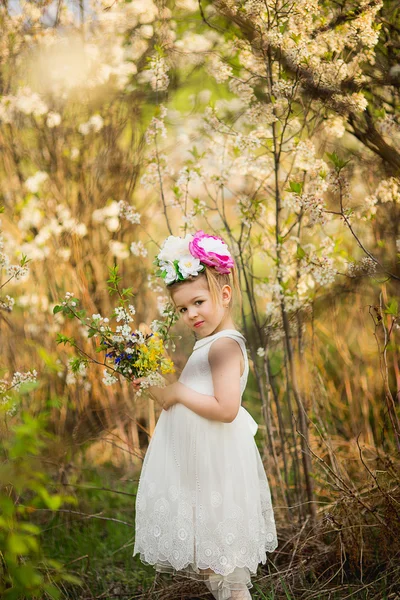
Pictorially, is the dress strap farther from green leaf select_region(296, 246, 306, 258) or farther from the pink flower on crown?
green leaf select_region(296, 246, 306, 258)

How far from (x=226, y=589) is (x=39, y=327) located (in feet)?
7.02

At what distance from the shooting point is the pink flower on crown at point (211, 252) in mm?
2023

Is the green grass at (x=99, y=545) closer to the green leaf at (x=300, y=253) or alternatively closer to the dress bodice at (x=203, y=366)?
the dress bodice at (x=203, y=366)

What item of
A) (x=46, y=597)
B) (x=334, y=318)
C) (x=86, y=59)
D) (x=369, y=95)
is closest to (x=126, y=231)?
(x=86, y=59)

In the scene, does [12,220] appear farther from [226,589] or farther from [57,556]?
[226,589]

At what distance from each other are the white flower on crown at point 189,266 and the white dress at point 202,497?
0.22m

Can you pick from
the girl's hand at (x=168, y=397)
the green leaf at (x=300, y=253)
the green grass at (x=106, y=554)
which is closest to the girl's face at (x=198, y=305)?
the girl's hand at (x=168, y=397)

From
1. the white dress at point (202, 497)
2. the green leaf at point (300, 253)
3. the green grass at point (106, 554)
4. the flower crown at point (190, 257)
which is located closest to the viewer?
the white dress at point (202, 497)

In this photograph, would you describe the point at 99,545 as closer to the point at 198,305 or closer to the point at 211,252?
the point at 198,305

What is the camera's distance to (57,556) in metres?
2.98

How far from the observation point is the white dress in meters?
1.90

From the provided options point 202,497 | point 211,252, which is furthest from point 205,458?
point 211,252

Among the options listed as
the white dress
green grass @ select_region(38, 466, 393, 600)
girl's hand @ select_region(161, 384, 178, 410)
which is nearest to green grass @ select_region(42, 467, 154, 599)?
green grass @ select_region(38, 466, 393, 600)

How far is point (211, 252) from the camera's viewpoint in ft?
6.71
